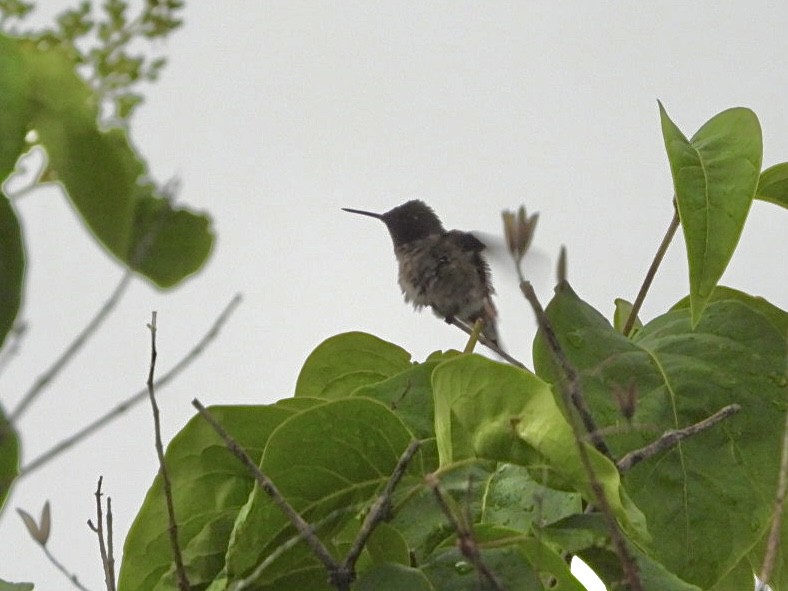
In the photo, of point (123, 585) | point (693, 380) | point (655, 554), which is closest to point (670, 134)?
point (693, 380)

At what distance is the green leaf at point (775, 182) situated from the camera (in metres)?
1.75

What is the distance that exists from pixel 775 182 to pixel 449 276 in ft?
7.89

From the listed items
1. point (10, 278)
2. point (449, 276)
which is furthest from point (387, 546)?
point (449, 276)

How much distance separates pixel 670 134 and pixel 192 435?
76 cm

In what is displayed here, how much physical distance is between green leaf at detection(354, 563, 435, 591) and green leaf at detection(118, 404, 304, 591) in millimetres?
253

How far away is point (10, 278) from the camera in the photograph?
0.73 metres

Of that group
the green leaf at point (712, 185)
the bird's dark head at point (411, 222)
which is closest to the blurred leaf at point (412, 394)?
the green leaf at point (712, 185)

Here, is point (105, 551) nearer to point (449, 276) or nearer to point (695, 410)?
point (695, 410)

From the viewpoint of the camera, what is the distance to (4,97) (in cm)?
72

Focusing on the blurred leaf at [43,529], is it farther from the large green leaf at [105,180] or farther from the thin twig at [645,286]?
the thin twig at [645,286]

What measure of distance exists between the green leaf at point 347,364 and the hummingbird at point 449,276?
1874 millimetres

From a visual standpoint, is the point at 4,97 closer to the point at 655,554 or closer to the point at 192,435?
the point at 192,435

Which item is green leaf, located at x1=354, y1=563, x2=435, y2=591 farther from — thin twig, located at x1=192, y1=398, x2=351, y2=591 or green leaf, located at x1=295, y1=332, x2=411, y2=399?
green leaf, located at x1=295, y1=332, x2=411, y2=399

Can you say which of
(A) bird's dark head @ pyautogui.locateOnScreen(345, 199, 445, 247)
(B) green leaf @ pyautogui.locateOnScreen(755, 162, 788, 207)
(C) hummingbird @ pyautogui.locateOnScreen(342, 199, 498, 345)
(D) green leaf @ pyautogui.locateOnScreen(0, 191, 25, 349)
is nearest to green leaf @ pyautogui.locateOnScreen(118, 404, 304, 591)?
(D) green leaf @ pyautogui.locateOnScreen(0, 191, 25, 349)
